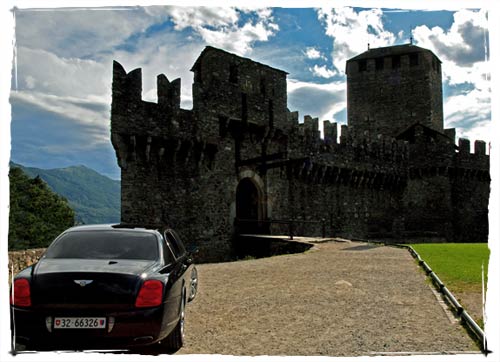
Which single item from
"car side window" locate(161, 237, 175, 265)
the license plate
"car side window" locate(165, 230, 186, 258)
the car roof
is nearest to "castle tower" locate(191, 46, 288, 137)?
"car side window" locate(165, 230, 186, 258)

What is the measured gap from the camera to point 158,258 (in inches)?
183

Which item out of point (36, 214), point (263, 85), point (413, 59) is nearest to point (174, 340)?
point (263, 85)

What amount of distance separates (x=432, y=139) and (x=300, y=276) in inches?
972

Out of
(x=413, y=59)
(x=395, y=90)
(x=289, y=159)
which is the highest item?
(x=413, y=59)

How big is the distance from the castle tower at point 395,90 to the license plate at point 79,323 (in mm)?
32412

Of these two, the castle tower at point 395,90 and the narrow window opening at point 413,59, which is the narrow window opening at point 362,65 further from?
the narrow window opening at point 413,59

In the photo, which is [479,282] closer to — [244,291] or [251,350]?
[244,291]

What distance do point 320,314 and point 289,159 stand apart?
1579 centimetres

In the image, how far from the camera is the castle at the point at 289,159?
17.0 m

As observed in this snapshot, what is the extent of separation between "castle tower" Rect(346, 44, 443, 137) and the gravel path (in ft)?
87.8

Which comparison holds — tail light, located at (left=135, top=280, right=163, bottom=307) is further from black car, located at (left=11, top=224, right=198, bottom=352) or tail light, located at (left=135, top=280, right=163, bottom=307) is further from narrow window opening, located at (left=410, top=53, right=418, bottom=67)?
narrow window opening, located at (left=410, top=53, right=418, bottom=67)

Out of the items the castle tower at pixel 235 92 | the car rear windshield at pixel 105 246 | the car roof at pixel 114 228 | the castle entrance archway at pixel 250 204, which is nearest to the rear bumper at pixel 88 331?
the car rear windshield at pixel 105 246

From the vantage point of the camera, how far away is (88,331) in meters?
3.68

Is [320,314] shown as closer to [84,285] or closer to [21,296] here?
[84,285]
